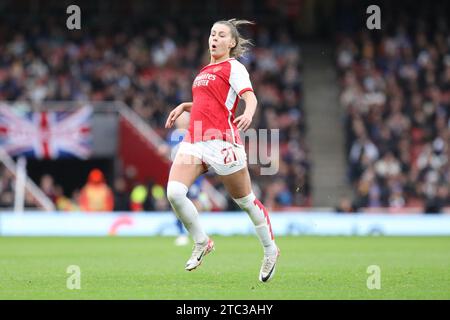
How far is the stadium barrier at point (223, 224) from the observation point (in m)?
22.4

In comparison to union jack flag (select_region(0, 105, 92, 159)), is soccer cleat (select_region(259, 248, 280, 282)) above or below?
above

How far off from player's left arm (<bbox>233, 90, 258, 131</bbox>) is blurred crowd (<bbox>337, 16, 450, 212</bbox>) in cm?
1468

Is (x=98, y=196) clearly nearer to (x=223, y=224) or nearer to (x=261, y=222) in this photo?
(x=223, y=224)

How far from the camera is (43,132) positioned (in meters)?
25.5

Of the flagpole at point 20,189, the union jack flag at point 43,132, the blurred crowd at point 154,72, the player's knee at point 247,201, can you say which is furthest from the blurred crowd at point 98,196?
the player's knee at point 247,201

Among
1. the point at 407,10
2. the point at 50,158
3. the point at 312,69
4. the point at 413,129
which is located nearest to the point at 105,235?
the point at 50,158

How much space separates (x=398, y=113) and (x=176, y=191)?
761 inches

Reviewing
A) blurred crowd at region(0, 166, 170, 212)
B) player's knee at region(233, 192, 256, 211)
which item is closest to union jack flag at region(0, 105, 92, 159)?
blurred crowd at region(0, 166, 170, 212)

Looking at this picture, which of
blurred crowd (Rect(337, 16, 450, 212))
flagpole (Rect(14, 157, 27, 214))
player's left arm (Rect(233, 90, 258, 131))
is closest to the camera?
player's left arm (Rect(233, 90, 258, 131))

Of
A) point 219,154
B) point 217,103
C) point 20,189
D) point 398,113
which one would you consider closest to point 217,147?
point 219,154

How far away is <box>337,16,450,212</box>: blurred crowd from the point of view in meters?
25.5

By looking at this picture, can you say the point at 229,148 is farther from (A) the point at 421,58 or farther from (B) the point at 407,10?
(B) the point at 407,10

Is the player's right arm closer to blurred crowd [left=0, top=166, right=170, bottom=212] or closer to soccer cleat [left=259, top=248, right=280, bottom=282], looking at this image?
soccer cleat [left=259, top=248, right=280, bottom=282]

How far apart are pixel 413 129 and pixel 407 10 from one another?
22.4ft
